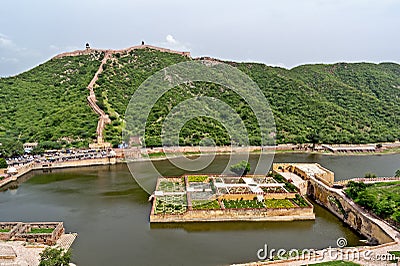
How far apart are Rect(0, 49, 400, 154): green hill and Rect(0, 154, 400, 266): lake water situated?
53.5ft

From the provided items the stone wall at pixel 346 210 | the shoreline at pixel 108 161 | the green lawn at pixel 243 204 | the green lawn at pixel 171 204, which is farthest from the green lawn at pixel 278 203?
the shoreline at pixel 108 161

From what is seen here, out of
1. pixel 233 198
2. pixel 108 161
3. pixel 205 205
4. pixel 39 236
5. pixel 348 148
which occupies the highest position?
pixel 348 148

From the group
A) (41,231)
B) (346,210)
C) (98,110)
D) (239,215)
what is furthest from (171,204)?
(98,110)

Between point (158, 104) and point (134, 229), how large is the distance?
115 ft

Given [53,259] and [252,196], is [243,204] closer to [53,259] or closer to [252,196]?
[252,196]

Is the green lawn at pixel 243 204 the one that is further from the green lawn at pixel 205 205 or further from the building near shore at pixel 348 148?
the building near shore at pixel 348 148

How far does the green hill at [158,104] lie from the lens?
5122cm

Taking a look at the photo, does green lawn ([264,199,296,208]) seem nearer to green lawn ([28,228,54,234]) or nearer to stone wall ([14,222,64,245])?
stone wall ([14,222,64,245])

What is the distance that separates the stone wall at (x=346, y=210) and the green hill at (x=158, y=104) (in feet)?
73.5

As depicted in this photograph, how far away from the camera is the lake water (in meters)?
20.4

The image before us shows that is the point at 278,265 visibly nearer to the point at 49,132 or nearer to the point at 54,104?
the point at 49,132

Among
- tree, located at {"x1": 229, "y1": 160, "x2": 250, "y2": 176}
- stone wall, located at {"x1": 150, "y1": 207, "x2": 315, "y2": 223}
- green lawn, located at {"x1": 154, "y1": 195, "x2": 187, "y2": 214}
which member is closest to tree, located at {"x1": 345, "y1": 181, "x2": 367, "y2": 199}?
stone wall, located at {"x1": 150, "y1": 207, "x2": 315, "y2": 223}

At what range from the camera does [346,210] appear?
83.5 ft

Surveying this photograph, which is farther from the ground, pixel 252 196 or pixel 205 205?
pixel 252 196
